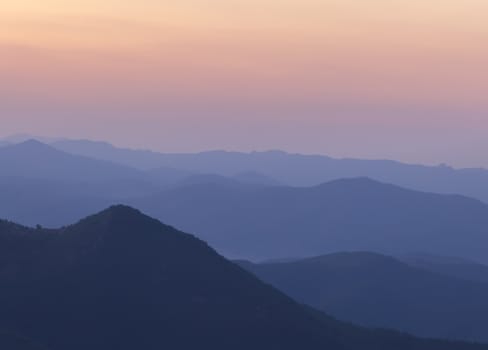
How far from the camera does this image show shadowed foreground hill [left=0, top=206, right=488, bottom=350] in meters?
65.6

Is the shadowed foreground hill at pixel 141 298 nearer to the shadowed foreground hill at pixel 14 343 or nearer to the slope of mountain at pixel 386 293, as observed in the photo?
the shadowed foreground hill at pixel 14 343

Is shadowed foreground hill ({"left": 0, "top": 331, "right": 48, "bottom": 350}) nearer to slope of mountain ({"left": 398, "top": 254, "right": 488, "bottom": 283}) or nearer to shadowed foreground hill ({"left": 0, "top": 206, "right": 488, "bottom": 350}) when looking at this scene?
shadowed foreground hill ({"left": 0, "top": 206, "right": 488, "bottom": 350})

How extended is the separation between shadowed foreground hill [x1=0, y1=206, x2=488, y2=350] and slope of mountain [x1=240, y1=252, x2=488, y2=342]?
4167 cm

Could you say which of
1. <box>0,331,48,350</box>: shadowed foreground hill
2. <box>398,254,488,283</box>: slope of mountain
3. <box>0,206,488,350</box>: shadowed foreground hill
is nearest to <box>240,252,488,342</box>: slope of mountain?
<box>398,254,488,283</box>: slope of mountain

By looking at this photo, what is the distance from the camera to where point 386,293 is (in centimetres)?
13388

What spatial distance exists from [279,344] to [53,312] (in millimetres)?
15817

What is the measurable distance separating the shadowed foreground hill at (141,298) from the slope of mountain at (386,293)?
41672mm

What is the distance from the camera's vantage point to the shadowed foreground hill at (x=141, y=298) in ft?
215

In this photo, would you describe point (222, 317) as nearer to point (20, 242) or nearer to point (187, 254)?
point (187, 254)

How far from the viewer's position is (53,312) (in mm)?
66562

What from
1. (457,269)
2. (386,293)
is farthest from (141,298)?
(457,269)

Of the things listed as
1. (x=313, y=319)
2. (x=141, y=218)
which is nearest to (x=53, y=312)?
(x=141, y=218)

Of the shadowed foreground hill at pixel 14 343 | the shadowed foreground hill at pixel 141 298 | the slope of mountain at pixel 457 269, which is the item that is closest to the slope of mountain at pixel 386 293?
the slope of mountain at pixel 457 269

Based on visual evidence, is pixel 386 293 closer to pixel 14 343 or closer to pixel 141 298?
pixel 141 298
